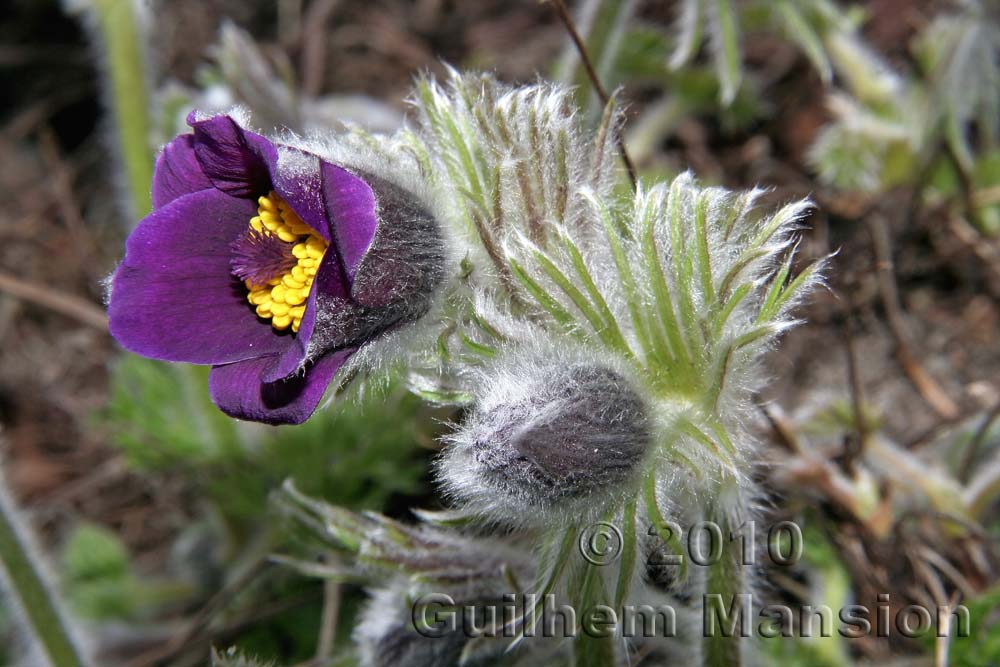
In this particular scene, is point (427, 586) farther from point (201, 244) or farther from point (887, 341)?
point (887, 341)

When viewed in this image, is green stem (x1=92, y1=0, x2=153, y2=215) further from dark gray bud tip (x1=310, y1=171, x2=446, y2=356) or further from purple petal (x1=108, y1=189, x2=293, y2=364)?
dark gray bud tip (x1=310, y1=171, x2=446, y2=356)

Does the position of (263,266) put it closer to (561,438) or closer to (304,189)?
(304,189)

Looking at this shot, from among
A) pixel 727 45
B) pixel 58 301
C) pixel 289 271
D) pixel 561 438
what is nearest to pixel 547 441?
pixel 561 438

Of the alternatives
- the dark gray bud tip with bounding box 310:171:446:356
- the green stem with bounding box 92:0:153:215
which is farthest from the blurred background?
the dark gray bud tip with bounding box 310:171:446:356

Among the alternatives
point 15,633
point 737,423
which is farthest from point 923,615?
point 15,633

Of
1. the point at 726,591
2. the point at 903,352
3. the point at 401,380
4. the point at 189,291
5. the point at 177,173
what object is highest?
the point at 177,173

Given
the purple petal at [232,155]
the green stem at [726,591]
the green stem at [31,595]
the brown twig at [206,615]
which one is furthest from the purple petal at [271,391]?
the brown twig at [206,615]
